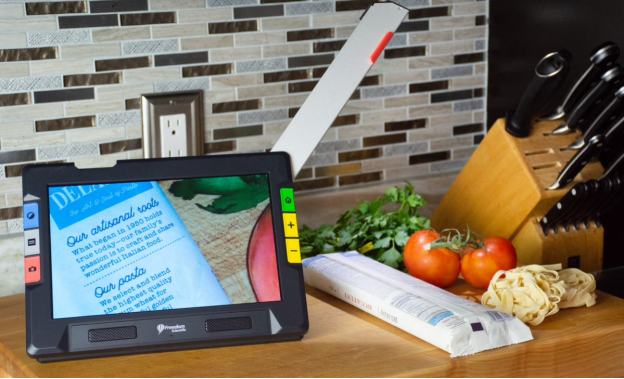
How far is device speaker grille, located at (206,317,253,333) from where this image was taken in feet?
3.44

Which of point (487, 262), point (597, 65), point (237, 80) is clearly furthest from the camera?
point (237, 80)

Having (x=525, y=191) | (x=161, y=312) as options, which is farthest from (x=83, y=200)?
(x=525, y=191)

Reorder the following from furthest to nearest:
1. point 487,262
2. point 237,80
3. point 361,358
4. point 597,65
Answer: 1. point 237,80
2. point 597,65
3. point 487,262
4. point 361,358

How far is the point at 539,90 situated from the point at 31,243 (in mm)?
921

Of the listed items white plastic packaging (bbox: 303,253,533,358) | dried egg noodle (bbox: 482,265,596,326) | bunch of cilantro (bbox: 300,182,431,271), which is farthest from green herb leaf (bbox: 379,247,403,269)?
dried egg noodle (bbox: 482,265,596,326)

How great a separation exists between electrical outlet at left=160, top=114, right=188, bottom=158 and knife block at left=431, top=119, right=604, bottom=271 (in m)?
0.58

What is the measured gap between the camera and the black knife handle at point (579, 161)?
4.63 ft

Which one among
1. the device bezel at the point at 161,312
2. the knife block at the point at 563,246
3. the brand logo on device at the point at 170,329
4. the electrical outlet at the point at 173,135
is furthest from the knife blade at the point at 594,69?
the brand logo on device at the point at 170,329

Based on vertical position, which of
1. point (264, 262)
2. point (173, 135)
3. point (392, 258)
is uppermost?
point (173, 135)

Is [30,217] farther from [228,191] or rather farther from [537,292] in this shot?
[537,292]

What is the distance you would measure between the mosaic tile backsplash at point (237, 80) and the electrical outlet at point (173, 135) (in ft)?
0.15

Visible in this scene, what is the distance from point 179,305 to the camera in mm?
1061

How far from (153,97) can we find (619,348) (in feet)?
2.98

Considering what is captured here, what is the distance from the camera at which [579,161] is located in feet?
4.70
